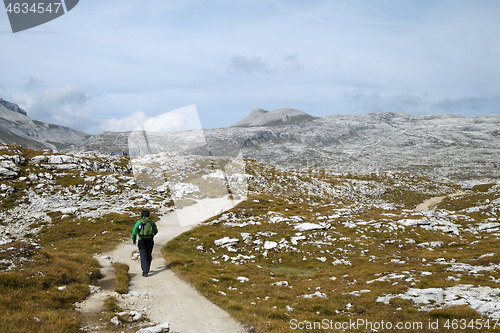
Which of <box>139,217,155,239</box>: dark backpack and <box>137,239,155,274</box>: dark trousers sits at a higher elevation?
<box>139,217,155,239</box>: dark backpack

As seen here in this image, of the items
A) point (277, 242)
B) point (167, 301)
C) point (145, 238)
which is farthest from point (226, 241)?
point (167, 301)

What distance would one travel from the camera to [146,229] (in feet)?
61.2

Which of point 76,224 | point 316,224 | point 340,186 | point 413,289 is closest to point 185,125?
point 76,224

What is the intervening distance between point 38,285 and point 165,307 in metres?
6.34

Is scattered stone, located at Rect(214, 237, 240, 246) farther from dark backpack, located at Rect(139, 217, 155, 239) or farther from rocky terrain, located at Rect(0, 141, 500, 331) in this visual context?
dark backpack, located at Rect(139, 217, 155, 239)

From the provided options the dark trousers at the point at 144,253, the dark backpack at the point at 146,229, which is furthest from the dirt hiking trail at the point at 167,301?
the dark backpack at the point at 146,229

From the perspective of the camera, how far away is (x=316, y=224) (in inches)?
1412

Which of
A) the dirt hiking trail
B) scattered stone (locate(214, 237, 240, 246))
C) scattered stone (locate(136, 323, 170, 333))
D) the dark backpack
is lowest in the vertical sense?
scattered stone (locate(214, 237, 240, 246))

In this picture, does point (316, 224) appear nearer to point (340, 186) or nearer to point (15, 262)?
point (15, 262)

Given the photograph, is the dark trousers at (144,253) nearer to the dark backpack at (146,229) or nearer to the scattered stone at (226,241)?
the dark backpack at (146,229)

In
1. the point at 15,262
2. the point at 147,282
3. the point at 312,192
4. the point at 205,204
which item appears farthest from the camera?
the point at 312,192

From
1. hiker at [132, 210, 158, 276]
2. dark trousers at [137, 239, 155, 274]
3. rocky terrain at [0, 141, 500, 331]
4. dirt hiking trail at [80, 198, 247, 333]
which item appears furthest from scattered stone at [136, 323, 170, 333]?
dark trousers at [137, 239, 155, 274]

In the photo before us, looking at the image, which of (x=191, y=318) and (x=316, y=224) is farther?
(x=316, y=224)

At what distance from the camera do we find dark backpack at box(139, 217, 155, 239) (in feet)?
60.7
